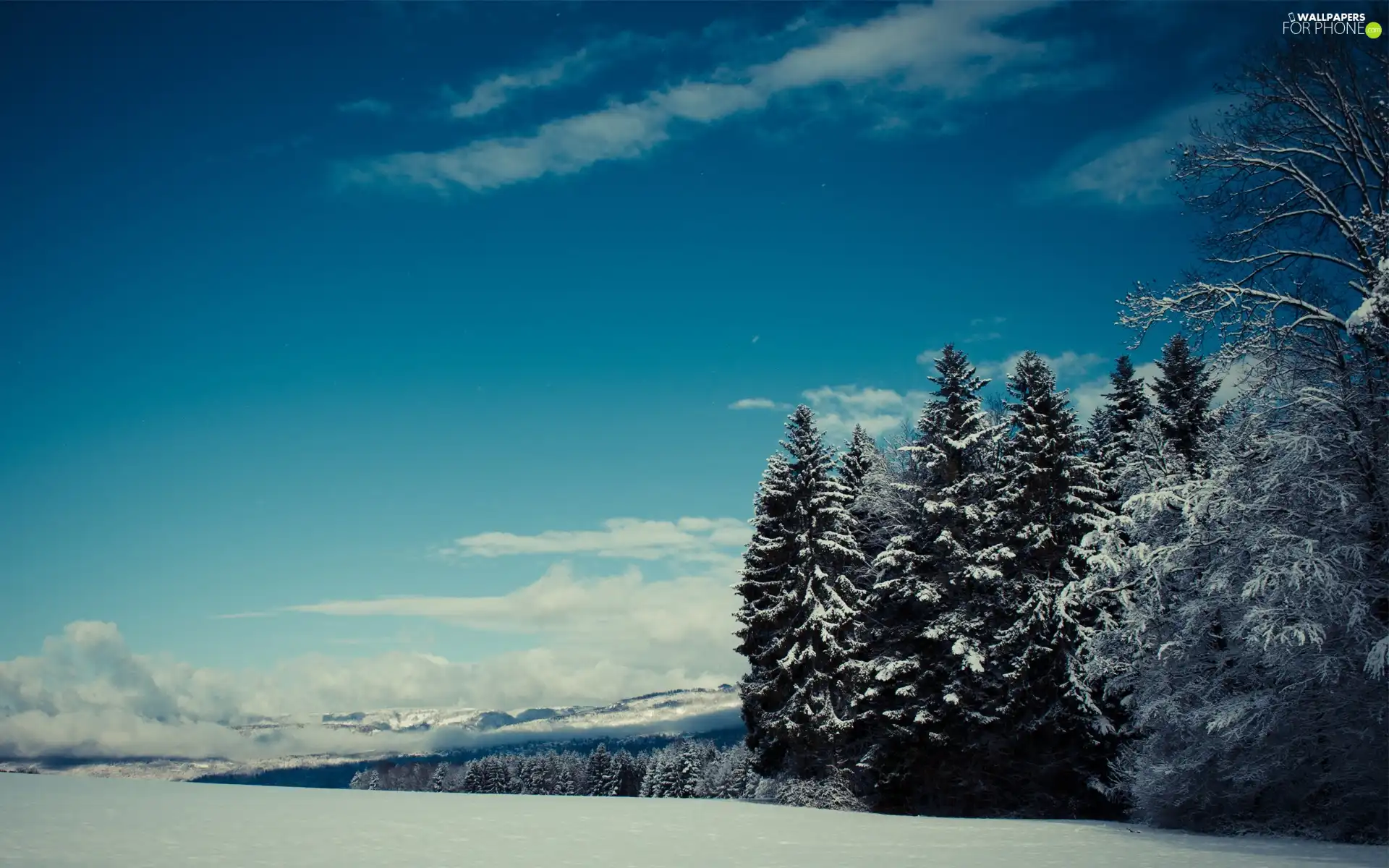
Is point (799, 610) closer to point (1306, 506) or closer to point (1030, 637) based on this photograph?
point (1030, 637)

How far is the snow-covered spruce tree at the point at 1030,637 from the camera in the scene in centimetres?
2755

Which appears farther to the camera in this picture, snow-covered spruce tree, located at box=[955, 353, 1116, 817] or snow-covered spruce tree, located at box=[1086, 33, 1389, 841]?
snow-covered spruce tree, located at box=[955, 353, 1116, 817]

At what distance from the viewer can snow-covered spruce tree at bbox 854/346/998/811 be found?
29.6m

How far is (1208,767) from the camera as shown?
63.9 ft

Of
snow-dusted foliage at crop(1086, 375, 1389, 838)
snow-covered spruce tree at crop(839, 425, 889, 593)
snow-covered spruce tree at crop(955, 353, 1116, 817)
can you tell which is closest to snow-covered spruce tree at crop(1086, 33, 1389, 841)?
snow-dusted foliage at crop(1086, 375, 1389, 838)

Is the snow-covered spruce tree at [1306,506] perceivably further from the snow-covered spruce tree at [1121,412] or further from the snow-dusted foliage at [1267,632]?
the snow-covered spruce tree at [1121,412]

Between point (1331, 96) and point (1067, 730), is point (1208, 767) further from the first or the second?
point (1331, 96)

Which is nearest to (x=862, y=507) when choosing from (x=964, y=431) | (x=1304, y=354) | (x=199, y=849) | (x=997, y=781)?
(x=964, y=431)

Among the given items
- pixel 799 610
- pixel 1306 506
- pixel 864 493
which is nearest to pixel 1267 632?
pixel 1306 506

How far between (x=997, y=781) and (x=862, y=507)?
35.4ft

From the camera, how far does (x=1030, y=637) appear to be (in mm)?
27938

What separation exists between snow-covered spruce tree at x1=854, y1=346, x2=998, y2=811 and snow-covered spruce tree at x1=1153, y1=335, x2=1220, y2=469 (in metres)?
6.56

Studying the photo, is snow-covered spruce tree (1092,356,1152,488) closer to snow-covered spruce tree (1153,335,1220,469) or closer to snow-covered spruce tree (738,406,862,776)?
snow-covered spruce tree (1153,335,1220,469)

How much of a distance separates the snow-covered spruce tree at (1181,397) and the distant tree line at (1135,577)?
0.34 ft
